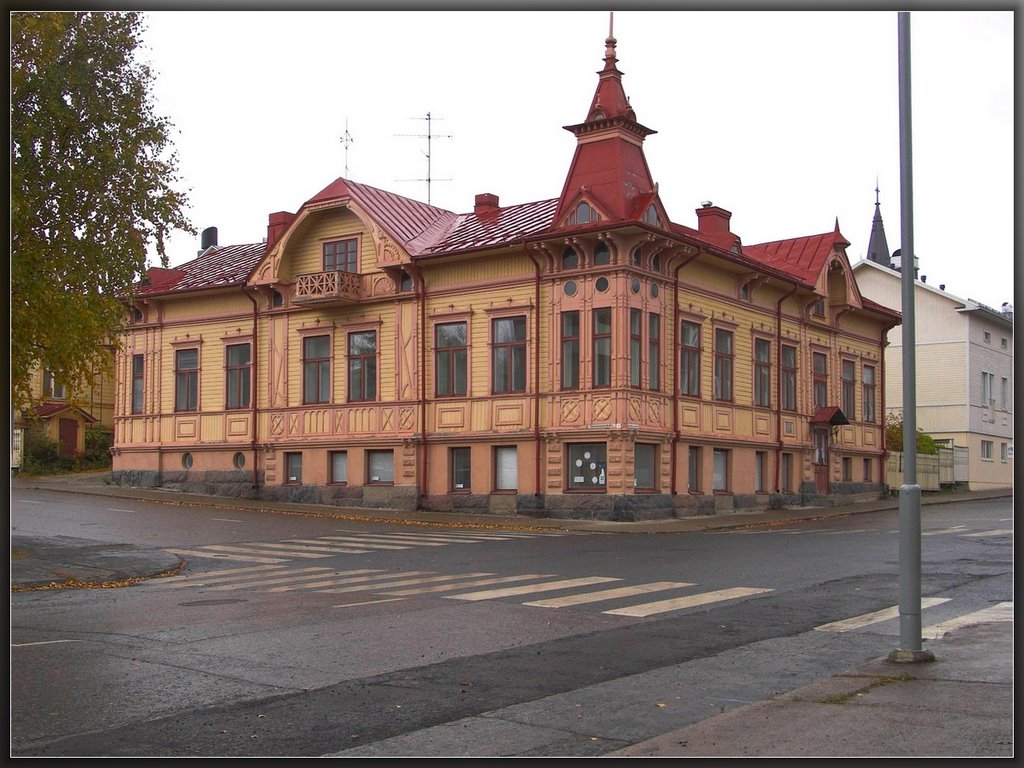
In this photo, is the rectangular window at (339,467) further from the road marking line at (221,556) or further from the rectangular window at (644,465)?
the road marking line at (221,556)

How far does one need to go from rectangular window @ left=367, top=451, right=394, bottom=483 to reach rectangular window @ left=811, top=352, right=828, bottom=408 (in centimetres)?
1591

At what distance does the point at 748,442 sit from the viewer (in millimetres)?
38000

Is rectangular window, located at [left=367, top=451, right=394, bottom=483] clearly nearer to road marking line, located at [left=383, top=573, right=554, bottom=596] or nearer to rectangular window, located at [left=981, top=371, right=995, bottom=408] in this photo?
road marking line, located at [left=383, top=573, right=554, bottom=596]

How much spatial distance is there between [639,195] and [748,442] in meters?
9.44

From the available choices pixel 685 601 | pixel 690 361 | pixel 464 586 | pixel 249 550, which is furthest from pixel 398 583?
pixel 690 361

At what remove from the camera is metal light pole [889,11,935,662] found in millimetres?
9164

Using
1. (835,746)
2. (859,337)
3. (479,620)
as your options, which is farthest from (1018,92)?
(859,337)

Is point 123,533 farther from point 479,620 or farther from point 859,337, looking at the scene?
point 859,337

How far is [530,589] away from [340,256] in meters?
24.9

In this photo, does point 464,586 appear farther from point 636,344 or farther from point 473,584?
point 636,344

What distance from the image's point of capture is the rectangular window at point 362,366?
3791 cm

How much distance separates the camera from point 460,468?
35844 mm

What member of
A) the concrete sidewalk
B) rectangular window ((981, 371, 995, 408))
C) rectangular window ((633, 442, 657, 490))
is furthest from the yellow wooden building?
the concrete sidewalk

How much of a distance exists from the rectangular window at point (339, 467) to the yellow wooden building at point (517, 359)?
12 centimetres
